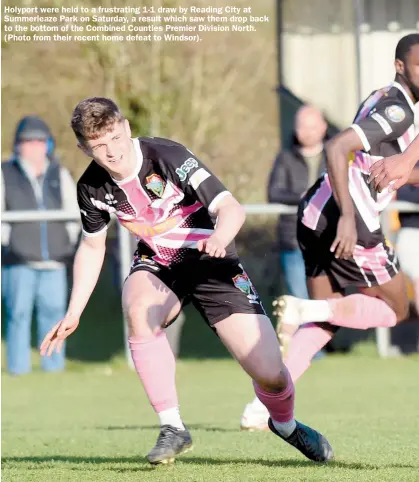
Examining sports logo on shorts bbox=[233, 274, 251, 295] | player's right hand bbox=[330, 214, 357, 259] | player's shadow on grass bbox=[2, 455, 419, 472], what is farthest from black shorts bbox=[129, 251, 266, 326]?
player's right hand bbox=[330, 214, 357, 259]

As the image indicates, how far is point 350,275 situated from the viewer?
7.21 metres

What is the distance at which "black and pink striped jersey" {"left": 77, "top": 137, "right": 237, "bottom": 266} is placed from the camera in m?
5.63

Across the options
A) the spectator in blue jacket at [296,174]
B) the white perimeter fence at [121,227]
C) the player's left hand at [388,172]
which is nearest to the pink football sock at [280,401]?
the player's left hand at [388,172]

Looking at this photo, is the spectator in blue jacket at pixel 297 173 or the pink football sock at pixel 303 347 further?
the spectator in blue jacket at pixel 297 173

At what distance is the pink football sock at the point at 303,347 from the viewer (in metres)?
7.11

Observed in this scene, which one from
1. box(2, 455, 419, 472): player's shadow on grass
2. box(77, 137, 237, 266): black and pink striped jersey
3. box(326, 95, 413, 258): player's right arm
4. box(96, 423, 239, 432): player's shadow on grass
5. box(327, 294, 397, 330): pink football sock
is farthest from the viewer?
box(96, 423, 239, 432): player's shadow on grass

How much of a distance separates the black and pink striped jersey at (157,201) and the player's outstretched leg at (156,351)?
18 centimetres

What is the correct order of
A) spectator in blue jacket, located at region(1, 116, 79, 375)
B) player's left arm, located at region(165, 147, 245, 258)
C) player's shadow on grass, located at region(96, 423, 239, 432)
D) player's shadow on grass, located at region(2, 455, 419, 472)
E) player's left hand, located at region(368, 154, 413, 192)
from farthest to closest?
spectator in blue jacket, located at region(1, 116, 79, 375) → player's shadow on grass, located at region(96, 423, 239, 432) → player's shadow on grass, located at region(2, 455, 419, 472) → player's left arm, located at region(165, 147, 245, 258) → player's left hand, located at region(368, 154, 413, 192)

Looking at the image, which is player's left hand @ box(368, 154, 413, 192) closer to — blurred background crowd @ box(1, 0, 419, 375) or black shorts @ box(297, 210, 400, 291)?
black shorts @ box(297, 210, 400, 291)

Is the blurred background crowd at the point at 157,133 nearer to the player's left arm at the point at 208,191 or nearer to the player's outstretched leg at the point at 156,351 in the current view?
the player's outstretched leg at the point at 156,351

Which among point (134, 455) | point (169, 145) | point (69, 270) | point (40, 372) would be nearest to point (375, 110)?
point (169, 145)

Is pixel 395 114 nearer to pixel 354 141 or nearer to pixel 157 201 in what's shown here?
pixel 354 141

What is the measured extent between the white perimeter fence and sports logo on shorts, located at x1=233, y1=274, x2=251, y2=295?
599 cm

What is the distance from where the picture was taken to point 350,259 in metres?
7.15
